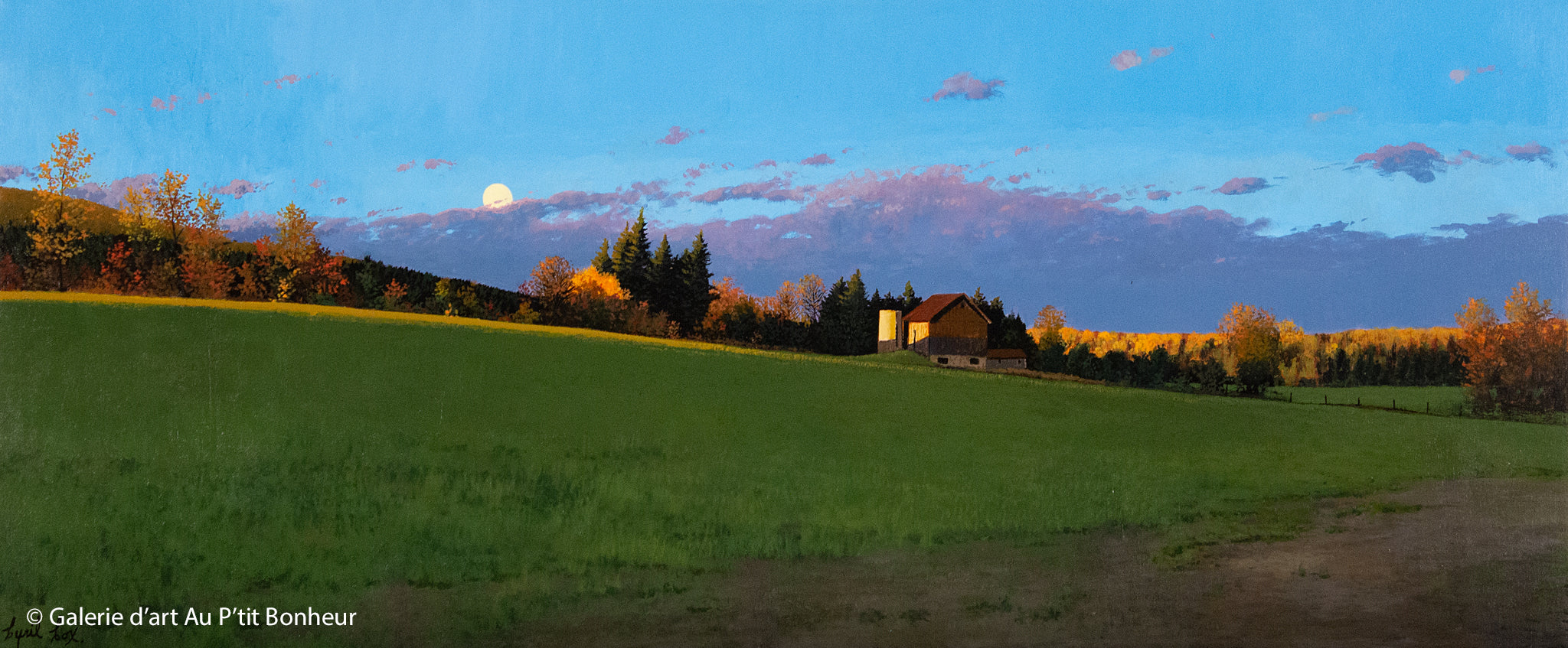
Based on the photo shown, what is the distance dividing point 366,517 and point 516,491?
289 centimetres

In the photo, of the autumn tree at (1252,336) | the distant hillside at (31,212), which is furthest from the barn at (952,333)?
the distant hillside at (31,212)

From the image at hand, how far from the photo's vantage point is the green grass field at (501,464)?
1233 cm

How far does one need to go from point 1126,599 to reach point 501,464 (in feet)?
42.2

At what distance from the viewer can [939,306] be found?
70812 millimetres

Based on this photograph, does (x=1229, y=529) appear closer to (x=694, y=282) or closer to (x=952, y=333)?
(x=952, y=333)

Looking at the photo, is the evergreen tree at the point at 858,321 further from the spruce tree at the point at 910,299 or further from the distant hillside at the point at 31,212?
the distant hillside at the point at 31,212

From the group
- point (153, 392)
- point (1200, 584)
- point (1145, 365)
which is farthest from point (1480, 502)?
point (1145, 365)

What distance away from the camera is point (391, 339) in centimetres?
3266

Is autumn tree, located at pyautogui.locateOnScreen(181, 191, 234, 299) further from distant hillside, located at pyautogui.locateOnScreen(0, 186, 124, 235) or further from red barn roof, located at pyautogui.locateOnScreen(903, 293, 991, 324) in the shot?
red barn roof, located at pyautogui.locateOnScreen(903, 293, 991, 324)

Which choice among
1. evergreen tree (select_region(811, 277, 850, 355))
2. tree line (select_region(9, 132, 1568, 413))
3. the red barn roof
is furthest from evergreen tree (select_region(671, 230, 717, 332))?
the red barn roof
